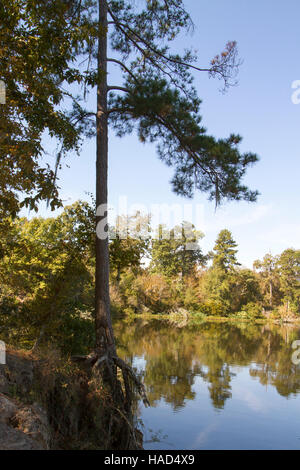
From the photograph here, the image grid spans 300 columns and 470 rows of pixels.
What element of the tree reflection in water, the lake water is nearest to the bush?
the tree reflection in water

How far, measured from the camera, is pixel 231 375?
10.6 m

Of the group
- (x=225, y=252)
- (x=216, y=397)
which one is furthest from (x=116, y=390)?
(x=225, y=252)

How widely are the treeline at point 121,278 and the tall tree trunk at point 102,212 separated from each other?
0.90 metres

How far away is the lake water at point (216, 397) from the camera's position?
6.17m

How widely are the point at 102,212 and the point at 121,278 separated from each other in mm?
12450

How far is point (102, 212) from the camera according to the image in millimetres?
6332

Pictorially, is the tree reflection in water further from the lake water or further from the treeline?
the treeline

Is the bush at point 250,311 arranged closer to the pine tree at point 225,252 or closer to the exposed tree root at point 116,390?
the pine tree at point 225,252

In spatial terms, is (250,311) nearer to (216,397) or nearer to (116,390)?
(216,397)

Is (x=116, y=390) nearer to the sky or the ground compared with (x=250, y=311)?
nearer to the sky

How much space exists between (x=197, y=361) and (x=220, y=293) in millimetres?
21393
